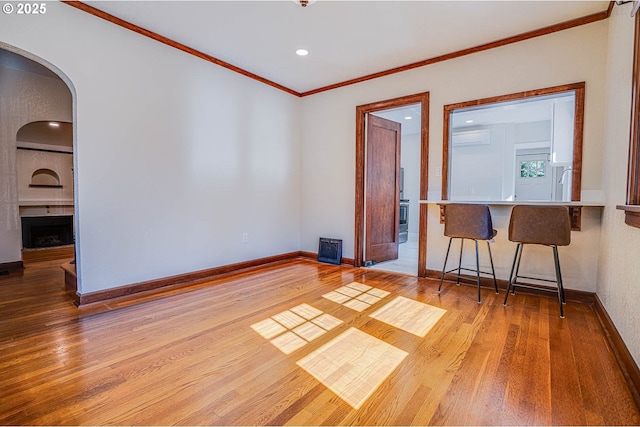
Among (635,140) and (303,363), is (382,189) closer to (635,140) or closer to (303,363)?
(635,140)

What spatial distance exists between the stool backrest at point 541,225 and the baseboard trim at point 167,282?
3007 millimetres

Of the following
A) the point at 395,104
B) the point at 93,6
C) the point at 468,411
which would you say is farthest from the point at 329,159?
the point at 468,411

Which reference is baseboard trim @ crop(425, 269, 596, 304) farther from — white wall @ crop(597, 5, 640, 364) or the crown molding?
the crown molding

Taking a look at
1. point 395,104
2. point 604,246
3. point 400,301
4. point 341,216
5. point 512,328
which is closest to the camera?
point 512,328

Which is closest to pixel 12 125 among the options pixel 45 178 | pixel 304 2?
pixel 45 178

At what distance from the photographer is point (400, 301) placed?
286cm

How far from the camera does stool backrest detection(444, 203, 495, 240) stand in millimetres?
2846

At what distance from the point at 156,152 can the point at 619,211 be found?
153 inches

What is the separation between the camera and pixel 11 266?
154 inches

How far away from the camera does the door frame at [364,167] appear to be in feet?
12.0

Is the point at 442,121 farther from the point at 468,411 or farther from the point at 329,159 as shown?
the point at 468,411

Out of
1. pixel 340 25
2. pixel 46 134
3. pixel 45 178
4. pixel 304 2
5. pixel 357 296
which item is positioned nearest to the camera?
pixel 304 2

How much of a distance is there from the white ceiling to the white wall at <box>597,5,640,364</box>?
60 centimetres

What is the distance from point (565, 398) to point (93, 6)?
4.22 metres
